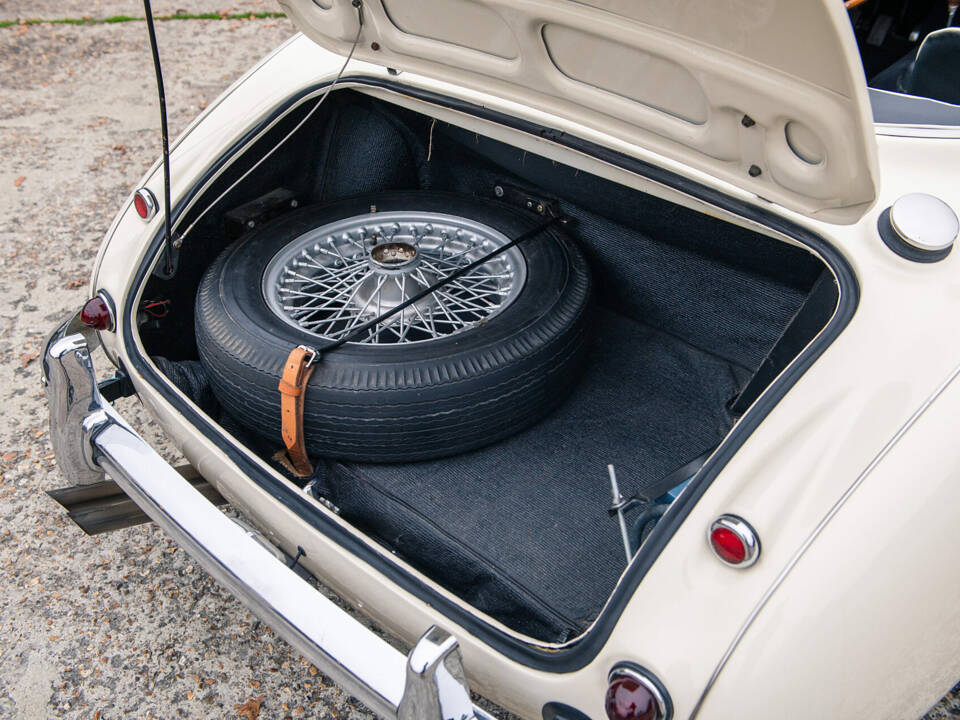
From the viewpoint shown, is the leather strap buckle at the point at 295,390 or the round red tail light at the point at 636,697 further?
the leather strap buckle at the point at 295,390

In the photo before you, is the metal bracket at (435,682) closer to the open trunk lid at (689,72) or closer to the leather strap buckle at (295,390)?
the leather strap buckle at (295,390)

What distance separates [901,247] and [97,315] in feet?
5.78

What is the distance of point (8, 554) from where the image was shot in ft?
7.61

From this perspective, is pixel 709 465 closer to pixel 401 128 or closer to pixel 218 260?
pixel 218 260

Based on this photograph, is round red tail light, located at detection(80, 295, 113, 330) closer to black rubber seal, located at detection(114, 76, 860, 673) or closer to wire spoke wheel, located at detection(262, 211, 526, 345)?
black rubber seal, located at detection(114, 76, 860, 673)

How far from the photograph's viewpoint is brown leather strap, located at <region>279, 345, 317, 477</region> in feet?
5.56

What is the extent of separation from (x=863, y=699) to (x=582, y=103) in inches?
44.5

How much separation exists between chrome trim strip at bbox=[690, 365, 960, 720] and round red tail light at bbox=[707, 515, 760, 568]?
0.05 metres

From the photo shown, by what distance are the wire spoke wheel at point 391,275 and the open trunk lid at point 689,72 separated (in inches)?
21.1

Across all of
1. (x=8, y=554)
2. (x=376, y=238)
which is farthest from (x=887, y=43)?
(x=8, y=554)

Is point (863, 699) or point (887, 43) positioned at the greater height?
point (887, 43)

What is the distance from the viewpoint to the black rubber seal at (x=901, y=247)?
1368 mm

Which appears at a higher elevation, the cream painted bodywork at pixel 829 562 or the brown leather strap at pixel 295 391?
the cream painted bodywork at pixel 829 562

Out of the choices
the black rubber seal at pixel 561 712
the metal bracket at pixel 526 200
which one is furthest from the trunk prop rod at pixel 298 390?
the black rubber seal at pixel 561 712
